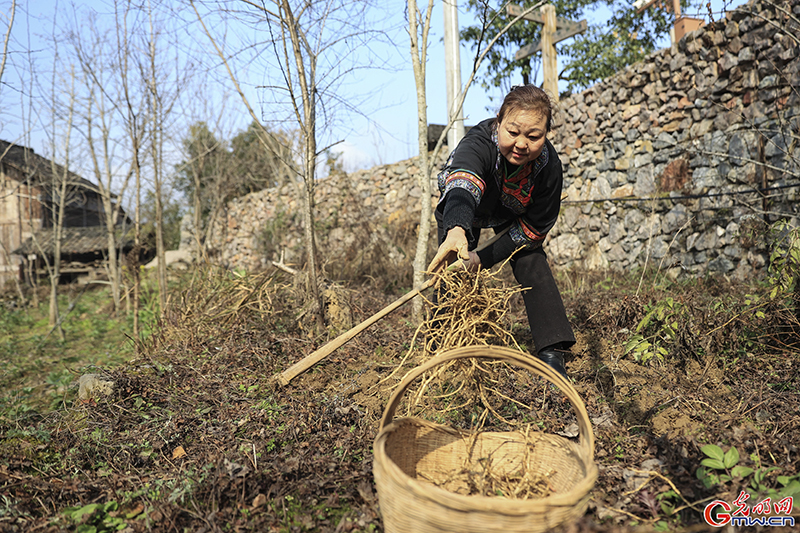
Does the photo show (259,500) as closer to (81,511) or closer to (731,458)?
(81,511)

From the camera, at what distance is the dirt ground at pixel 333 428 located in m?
1.78

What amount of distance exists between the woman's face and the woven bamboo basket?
1.07m

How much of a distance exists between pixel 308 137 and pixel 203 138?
8.65 metres

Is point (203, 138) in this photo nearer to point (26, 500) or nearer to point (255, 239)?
point (255, 239)

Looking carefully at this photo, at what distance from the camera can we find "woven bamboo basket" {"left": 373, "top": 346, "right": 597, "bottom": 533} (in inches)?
47.6

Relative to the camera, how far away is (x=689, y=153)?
535 centimetres

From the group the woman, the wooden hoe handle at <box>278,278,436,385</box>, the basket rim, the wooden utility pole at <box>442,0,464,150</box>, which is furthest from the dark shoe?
the wooden utility pole at <box>442,0,464,150</box>

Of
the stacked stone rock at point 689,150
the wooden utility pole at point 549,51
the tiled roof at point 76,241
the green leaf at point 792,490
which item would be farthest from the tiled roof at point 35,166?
the wooden utility pole at point 549,51

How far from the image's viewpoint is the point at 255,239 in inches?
434

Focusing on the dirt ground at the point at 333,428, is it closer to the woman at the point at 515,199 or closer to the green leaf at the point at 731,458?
the green leaf at the point at 731,458

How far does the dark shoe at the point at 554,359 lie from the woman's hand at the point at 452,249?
2.77 feet

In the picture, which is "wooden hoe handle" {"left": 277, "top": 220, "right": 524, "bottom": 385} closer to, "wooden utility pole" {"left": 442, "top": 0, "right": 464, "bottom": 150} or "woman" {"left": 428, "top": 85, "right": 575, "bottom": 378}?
"woman" {"left": 428, "top": 85, "right": 575, "bottom": 378}

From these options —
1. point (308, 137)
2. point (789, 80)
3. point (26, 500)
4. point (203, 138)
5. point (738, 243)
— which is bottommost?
point (26, 500)

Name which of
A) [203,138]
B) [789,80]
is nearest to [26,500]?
[789,80]
